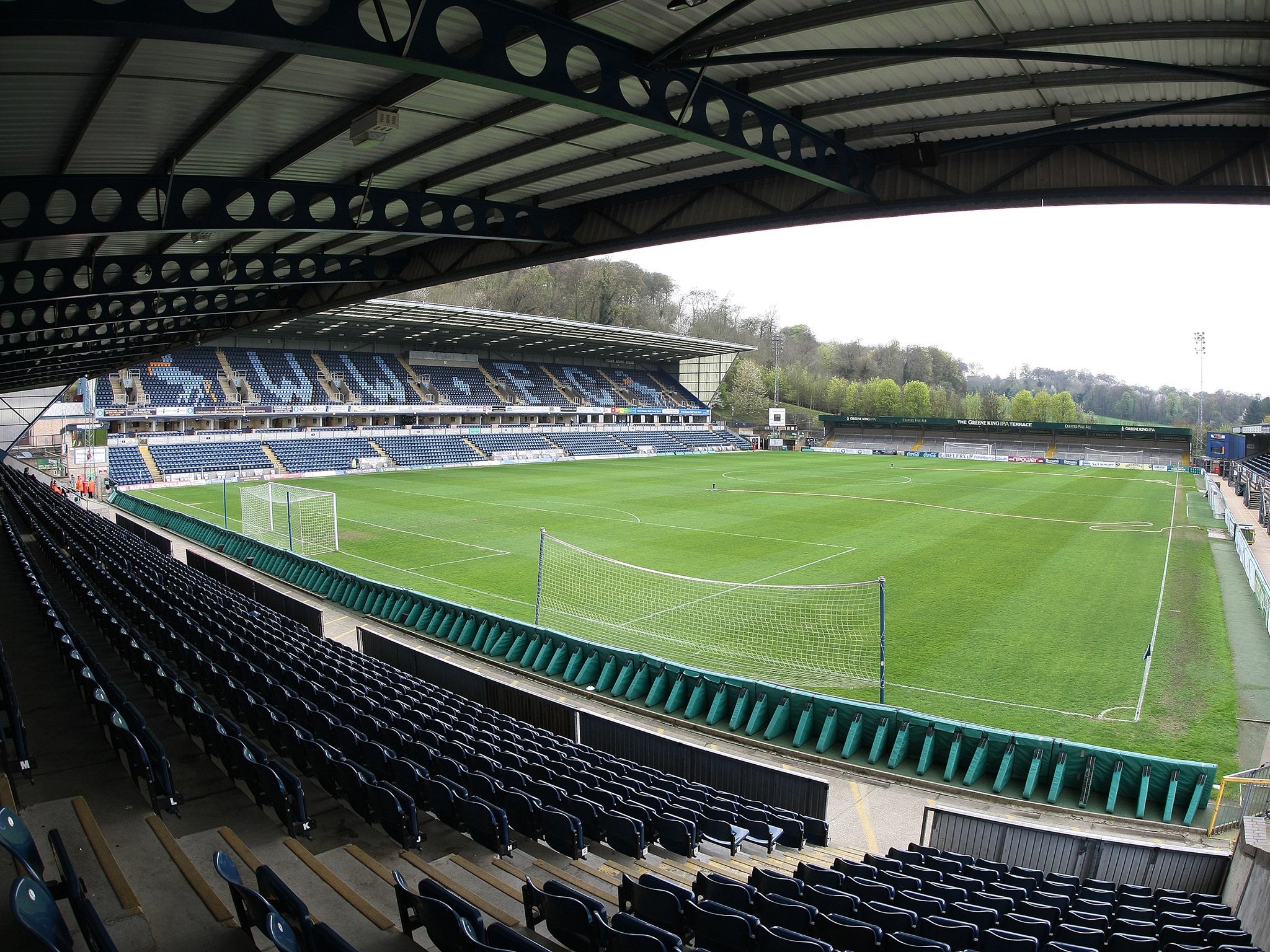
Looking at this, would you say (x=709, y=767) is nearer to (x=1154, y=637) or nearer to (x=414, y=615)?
(x=414, y=615)

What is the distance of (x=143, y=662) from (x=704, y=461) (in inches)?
2176

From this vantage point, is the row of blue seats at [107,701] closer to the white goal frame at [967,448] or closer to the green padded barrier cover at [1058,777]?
the green padded barrier cover at [1058,777]

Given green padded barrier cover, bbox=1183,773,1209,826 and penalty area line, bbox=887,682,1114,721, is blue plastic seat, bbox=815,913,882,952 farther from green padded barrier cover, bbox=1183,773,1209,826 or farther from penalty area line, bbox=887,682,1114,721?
penalty area line, bbox=887,682,1114,721

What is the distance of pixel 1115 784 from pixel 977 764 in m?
1.53

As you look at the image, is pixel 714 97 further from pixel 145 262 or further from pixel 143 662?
pixel 145 262

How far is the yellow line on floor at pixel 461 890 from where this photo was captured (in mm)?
4484

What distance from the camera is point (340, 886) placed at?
4.45 m

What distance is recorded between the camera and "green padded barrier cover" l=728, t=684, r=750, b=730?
10906 millimetres

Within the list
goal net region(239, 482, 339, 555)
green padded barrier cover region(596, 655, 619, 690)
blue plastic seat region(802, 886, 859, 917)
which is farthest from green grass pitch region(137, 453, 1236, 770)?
blue plastic seat region(802, 886, 859, 917)

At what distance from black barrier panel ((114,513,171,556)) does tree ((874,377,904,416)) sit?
3685 inches

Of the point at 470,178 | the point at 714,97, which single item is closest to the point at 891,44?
the point at 714,97

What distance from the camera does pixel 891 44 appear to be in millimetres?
6031

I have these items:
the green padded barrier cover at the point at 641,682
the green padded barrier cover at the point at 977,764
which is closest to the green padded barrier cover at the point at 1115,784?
the green padded barrier cover at the point at 977,764

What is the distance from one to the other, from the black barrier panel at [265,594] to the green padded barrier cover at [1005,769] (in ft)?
37.5
